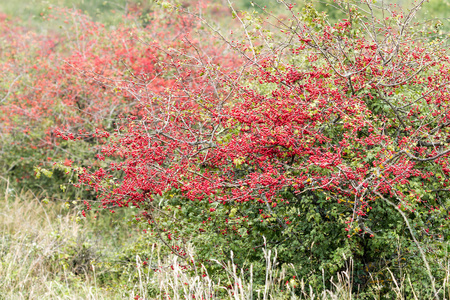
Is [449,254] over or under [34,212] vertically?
over

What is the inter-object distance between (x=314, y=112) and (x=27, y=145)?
691 cm

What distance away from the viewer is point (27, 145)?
28.9 ft

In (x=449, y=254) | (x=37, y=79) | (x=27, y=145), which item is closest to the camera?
(x=449, y=254)

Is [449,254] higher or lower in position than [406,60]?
lower

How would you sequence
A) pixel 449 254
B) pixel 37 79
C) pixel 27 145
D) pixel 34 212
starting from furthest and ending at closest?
pixel 37 79, pixel 27 145, pixel 34 212, pixel 449 254

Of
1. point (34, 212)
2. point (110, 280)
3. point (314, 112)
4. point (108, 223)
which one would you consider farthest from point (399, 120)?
point (34, 212)

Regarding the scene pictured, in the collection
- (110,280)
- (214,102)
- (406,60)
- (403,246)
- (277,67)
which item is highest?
(406,60)

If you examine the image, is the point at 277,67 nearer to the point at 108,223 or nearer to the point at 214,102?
the point at 214,102

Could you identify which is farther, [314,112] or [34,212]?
[34,212]

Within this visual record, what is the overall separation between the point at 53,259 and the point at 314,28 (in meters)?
4.01

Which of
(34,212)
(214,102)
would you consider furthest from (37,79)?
(214,102)

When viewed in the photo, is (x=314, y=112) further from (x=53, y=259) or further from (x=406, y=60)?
(x=53, y=259)

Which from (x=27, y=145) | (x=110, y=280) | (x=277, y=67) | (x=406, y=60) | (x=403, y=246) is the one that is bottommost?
(x=110, y=280)

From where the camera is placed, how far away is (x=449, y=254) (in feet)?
13.0
